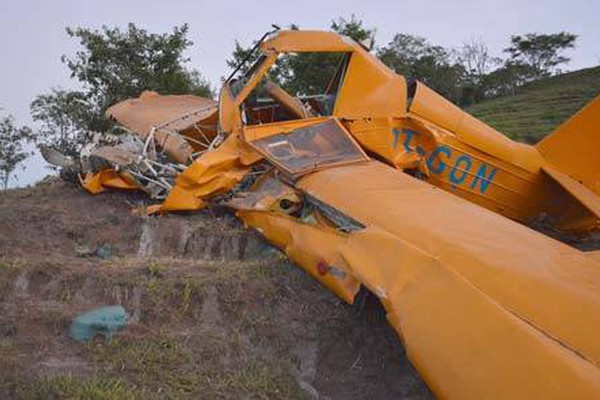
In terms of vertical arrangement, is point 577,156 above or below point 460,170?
above

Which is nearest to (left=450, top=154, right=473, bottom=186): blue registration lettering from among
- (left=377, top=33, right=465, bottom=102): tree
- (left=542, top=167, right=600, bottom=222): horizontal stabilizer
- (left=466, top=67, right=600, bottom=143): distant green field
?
(left=542, top=167, right=600, bottom=222): horizontal stabilizer

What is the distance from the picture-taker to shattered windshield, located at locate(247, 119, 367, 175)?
6.16 meters

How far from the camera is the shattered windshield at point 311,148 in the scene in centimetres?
616

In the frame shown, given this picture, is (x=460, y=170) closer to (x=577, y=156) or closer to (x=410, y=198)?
(x=577, y=156)

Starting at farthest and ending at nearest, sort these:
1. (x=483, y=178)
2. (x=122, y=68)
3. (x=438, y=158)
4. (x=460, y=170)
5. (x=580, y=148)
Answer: (x=122, y=68)
(x=580, y=148)
(x=483, y=178)
(x=460, y=170)
(x=438, y=158)

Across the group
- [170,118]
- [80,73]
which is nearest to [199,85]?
[80,73]

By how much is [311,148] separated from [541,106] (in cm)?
2894

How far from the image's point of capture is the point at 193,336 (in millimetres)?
3846

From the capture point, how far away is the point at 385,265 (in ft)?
11.8

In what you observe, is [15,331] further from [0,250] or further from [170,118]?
[170,118]

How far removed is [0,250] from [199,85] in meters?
17.1

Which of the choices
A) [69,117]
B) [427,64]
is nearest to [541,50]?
[427,64]

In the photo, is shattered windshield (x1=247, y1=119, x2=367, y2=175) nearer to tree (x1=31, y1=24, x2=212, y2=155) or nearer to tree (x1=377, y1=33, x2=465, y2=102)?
tree (x1=31, y1=24, x2=212, y2=155)

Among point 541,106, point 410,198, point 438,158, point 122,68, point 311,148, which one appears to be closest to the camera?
point 410,198
